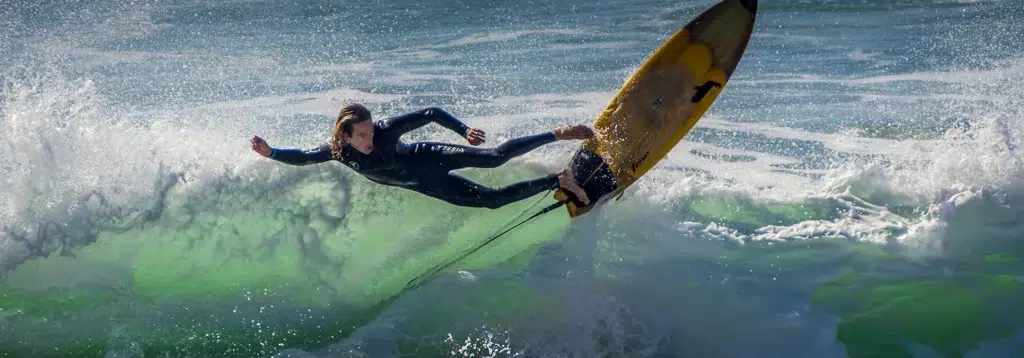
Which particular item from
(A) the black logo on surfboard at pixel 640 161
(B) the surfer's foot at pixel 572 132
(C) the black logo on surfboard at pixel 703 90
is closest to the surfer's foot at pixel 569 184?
(B) the surfer's foot at pixel 572 132

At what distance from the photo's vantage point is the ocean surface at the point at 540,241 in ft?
19.4

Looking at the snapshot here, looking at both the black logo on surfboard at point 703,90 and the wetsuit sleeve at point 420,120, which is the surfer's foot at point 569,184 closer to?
the wetsuit sleeve at point 420,120

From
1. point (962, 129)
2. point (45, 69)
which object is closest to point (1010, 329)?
point (962, 129)

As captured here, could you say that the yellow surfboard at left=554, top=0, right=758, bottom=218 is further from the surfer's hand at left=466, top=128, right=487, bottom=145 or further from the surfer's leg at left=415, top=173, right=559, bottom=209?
the surfer's hand at left=466, top=128, right=487, bottom=145

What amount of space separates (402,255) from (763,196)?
9.87ft

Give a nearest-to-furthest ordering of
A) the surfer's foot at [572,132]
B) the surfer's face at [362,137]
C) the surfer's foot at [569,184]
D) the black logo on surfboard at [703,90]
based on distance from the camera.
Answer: the surfer's face at [362,137]
the surfer's foot at [572,132]
the surfer's foot at [569,184]
the black logo on surfboard at [703,90]

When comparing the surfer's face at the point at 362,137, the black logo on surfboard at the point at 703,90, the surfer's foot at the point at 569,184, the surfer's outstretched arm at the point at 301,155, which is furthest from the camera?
the black logo on surfboard at the point at 703,90

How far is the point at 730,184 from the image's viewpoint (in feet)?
Answer: 25.9

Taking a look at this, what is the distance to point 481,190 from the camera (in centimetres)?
593

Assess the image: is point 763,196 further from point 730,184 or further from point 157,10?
point 157,10

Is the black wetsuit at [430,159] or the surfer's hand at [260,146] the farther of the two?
the black wetsuit at [430,159]

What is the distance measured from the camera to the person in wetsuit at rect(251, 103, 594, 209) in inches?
213

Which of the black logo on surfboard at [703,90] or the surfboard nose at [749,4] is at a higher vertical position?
the surfboard nose at [749,4]

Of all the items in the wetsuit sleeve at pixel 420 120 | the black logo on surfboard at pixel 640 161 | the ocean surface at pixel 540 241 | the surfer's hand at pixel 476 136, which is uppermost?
the wetsuit sleeve at pixel 420 120
